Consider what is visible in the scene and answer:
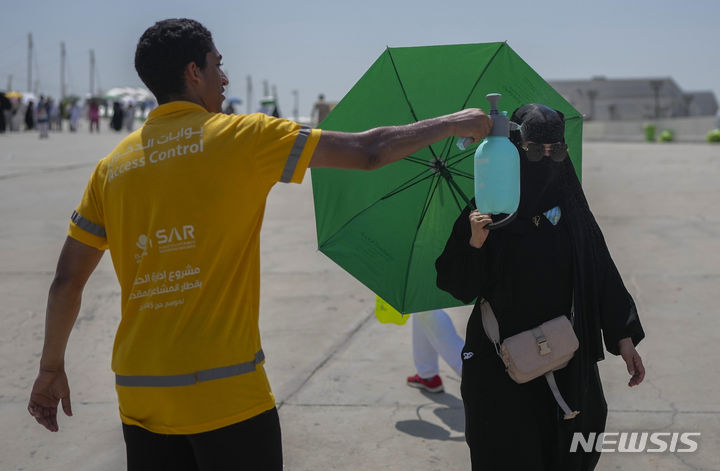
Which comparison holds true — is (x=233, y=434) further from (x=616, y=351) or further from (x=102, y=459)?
(x=102, y=459)

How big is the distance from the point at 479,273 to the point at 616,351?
0.62 metres

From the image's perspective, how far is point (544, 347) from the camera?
2.94 meters

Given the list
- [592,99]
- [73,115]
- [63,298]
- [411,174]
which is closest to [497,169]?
[411,174]

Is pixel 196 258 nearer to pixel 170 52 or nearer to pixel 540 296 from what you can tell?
pixel 170 52

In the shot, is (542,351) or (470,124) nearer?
(470,124)

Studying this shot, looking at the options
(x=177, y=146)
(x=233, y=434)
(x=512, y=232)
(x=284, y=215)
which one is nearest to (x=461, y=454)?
(x=512, y=232)

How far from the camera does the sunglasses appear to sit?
2.94 m

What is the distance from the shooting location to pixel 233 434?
2.33 m

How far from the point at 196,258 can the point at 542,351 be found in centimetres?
130

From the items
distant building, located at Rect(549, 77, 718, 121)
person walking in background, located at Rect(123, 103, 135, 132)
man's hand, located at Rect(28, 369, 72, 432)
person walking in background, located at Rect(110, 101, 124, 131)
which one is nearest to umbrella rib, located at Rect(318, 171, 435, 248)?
man's hand, located at Rect(28, 369, 72, 432)

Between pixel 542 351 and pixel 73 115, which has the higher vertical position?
pixel 542 351

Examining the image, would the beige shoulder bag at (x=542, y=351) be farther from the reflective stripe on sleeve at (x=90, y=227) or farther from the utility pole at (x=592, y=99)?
the utility pole at (x=592, y=99)

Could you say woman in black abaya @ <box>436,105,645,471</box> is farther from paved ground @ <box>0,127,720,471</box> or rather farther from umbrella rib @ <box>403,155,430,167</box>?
paved ground @ <box>0,127,720,471</box>

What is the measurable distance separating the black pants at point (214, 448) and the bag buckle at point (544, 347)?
100 centimetres
